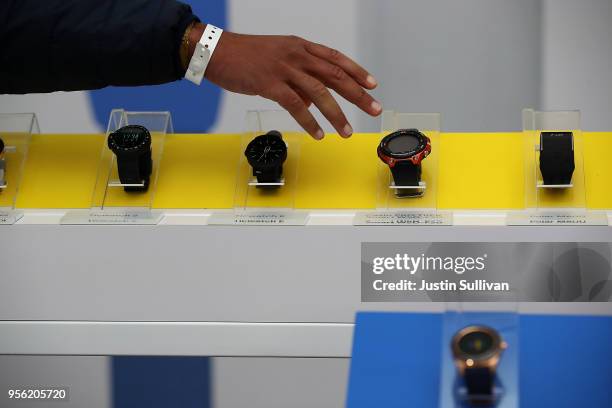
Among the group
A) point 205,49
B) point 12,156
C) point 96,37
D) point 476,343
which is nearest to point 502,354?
point 476,343

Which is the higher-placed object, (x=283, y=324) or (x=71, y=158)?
(x=71, y=158)

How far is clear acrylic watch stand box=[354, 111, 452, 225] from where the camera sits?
1.66 meters

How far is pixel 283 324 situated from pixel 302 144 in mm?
374

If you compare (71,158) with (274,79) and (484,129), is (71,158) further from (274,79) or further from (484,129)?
(484,129)

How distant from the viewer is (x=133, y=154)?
1755mm

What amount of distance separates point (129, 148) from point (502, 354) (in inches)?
34.2

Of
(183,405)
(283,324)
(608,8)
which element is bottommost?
(183,405)

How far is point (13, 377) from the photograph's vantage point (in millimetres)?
1724

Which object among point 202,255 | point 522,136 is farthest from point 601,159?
point 202,255

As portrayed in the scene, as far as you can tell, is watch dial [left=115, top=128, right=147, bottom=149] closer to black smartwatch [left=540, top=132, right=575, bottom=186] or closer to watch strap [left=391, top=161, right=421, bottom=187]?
watch strap [left=391, top=161, right=421, bottom=187]

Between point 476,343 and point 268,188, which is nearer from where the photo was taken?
point 476,343

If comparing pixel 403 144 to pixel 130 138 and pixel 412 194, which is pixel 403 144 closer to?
pixel 412 194

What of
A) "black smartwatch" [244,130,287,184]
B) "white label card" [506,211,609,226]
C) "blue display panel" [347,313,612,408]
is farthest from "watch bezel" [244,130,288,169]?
"blue display panel" [347,313,612,408]

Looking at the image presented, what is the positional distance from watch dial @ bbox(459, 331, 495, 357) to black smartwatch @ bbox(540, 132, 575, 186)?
0.63m
